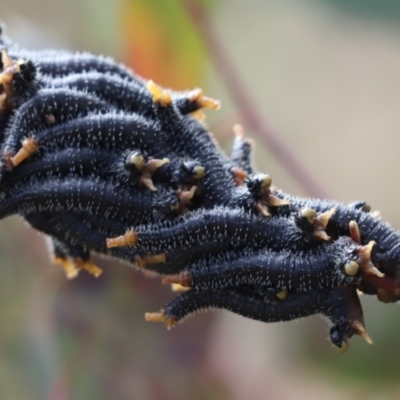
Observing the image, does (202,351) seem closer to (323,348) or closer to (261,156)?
(323,348)

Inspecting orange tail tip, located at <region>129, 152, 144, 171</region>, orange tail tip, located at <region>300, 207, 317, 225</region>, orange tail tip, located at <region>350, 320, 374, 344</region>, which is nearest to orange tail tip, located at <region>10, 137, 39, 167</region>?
orange tail tip, located at <region>129, 152, 144, 171</region>

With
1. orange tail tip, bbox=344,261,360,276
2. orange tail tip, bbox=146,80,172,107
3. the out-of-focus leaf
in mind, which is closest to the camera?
orange tail tip, bbox=344,261,360,276

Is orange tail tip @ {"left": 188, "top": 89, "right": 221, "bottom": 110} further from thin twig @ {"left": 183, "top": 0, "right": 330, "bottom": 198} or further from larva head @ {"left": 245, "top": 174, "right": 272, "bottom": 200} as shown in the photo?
thin twig @ {"left": 183, "top": 0, "right": 330, "bottom": 198}

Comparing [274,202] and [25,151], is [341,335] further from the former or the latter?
[25,151]

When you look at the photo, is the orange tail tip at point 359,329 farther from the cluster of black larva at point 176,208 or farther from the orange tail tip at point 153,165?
the orange tail tip at point 153,165

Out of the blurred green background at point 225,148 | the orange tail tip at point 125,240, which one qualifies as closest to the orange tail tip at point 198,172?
the orange tail tip at point 125,240
